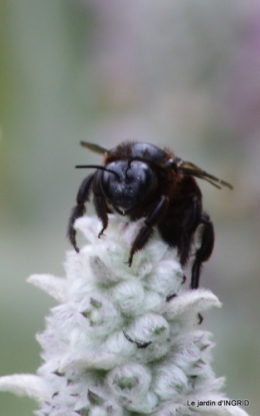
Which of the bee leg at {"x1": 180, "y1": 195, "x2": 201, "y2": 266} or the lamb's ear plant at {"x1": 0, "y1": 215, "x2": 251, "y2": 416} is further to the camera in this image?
the bee leg at {"x1": 180, "y1": 195, "x2": 201, "y2": 266}

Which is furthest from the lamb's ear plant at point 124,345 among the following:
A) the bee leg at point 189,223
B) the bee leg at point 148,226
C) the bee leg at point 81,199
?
the bee leg at point 81,199

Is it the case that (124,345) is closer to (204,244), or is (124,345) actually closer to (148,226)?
(148,226)

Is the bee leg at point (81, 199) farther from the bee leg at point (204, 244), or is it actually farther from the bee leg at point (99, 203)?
the bee leg at point (204, 244)

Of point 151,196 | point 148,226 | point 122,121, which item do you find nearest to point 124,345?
point 148,226

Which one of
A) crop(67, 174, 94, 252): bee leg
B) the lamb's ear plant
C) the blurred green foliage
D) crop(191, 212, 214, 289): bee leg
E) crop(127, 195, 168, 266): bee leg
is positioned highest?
the blurred green foliage

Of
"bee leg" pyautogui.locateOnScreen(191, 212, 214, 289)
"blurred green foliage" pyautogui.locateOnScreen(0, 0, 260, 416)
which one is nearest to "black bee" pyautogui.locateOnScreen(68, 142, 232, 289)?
"bee leg" pyautogui.locateOnScreen(191, 212, 214, 289)

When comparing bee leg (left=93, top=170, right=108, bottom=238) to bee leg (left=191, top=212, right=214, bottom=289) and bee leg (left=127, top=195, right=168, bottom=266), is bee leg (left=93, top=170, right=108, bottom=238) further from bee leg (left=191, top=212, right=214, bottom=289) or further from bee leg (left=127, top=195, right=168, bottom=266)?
bee leg (left=191, top=212, right=214, bottom=289)

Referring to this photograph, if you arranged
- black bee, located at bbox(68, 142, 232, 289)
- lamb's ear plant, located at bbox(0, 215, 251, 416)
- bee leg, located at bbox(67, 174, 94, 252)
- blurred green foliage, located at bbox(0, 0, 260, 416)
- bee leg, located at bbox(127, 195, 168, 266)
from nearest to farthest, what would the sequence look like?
lamb's ear plant, located at bbox(0, 215, 251, 416) → bee leg, located at bbox(127, 195, 168, 266) → black bee, located at bbox(68, 142, 232, 289) → bee leg, located at bbox(67, 174, 94, 252) → blurred green foliage, located at bbox(0, 0, 260, 416)
